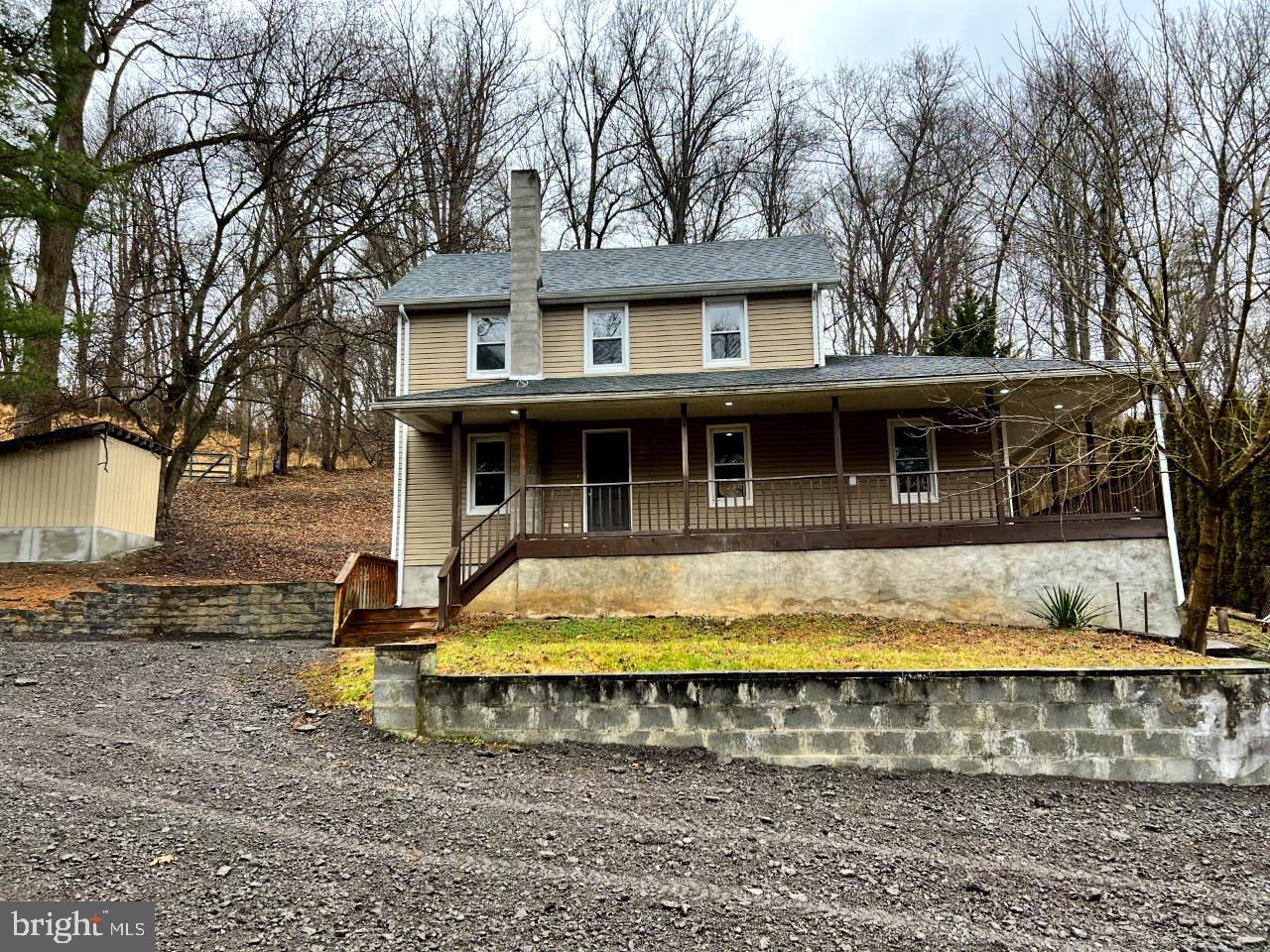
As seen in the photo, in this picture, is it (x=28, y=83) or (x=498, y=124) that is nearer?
(x=28, y=83)

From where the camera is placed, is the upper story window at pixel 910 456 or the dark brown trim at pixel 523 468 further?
the upper story window at pixel 910 456

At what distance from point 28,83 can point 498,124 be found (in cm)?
1435

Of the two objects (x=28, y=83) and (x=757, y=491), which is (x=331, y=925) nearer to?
(x=757, y=491)

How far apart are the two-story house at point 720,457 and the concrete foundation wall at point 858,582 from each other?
0.03m

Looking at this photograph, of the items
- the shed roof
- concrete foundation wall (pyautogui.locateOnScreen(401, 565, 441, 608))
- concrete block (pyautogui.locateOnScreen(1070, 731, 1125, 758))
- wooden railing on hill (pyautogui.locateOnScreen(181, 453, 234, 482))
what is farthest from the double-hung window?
wooden railing on hill (pyautogui.locateOnScreen(181, 453, 234, 482))

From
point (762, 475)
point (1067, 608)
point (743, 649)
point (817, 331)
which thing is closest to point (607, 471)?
point (762, 475)

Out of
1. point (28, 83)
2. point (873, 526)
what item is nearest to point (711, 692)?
point (873, 526)

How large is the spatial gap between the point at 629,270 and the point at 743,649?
9.39 m

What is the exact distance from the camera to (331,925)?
3.80 m

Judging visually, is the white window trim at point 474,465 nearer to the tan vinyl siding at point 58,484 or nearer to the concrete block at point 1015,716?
the tan vinyl siding at point 58,484

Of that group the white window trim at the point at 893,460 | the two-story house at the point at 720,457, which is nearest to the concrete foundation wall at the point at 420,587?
the two-story house at the point at 720,457

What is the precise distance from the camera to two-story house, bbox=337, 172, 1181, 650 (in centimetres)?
1129

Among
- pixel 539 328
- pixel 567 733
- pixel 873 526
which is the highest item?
pixel 539 328

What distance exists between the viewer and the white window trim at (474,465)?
14.0 m
